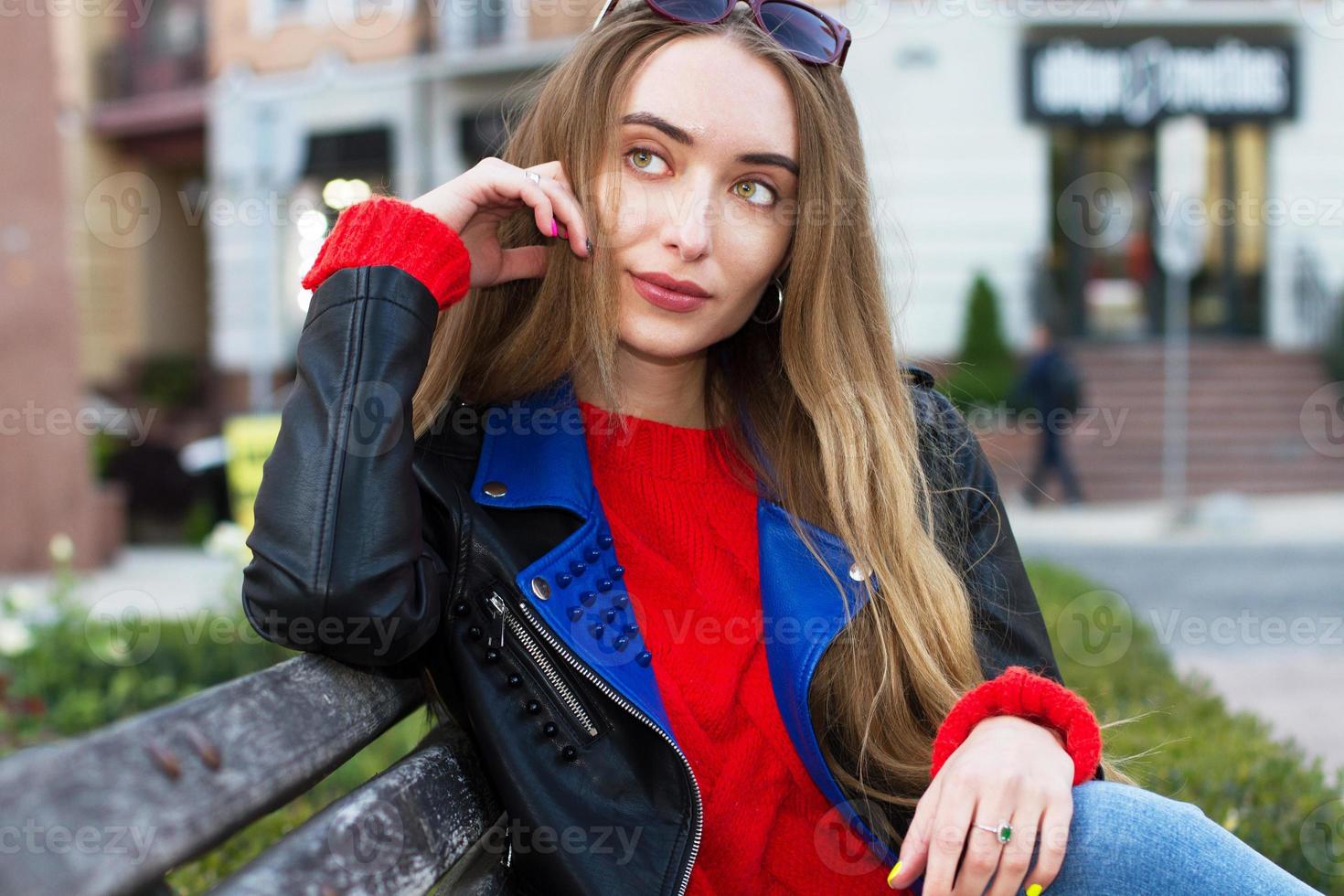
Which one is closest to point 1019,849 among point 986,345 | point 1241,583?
point 1241,583

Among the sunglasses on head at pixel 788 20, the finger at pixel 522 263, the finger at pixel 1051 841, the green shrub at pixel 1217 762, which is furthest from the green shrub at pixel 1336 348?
the finger at pixel 1051 841

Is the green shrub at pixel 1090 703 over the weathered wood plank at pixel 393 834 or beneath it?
beneath

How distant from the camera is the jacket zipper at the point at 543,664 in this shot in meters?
1.80

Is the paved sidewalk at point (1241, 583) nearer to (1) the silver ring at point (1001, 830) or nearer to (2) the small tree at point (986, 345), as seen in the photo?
(2) the small tree at point (986, 345)

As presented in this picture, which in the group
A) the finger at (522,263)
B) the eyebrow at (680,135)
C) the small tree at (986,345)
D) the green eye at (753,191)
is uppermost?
the eyebrow at (680,135)

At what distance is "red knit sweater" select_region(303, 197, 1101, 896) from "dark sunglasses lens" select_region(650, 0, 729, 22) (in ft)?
2.04

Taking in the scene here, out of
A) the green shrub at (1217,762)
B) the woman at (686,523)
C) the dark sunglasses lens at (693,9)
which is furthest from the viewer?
the green shrub at (1217,762)

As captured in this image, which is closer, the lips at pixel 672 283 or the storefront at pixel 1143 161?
the lips at pixel 672 283

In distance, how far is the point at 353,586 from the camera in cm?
161

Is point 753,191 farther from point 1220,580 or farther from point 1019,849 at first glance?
point 1220,580

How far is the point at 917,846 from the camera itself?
1662 mm

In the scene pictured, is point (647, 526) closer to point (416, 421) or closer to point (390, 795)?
point (416, 421)

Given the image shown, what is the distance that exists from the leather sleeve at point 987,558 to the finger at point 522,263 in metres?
0.73

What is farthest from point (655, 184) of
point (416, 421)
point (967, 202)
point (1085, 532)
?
point (967, 202)
